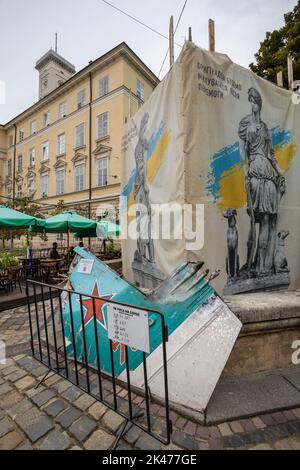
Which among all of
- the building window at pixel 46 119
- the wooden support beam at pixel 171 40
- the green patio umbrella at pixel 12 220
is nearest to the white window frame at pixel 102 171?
the building window at pixel 46 119

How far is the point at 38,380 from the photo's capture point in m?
2.71

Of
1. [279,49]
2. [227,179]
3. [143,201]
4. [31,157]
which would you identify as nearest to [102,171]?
[31,157]

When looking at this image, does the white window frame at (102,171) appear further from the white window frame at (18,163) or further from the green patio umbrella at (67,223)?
the white window frame at (18,163)

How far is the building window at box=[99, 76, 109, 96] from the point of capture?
63.0ft

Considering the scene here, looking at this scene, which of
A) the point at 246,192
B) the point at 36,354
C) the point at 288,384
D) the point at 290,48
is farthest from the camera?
the point at 290,48

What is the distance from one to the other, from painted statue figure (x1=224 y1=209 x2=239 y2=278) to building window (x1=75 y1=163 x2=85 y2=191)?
1949 centimetres

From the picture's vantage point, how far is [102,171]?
19.4m

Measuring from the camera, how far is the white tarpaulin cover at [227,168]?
10.8ft

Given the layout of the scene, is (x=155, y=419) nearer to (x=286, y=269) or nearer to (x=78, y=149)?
(x=286, y=269)

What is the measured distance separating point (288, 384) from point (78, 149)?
896 inches

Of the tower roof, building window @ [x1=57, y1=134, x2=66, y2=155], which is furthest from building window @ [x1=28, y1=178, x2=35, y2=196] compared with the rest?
the tower roof

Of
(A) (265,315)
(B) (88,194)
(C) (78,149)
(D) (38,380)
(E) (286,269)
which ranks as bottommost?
(D) (38,380)
